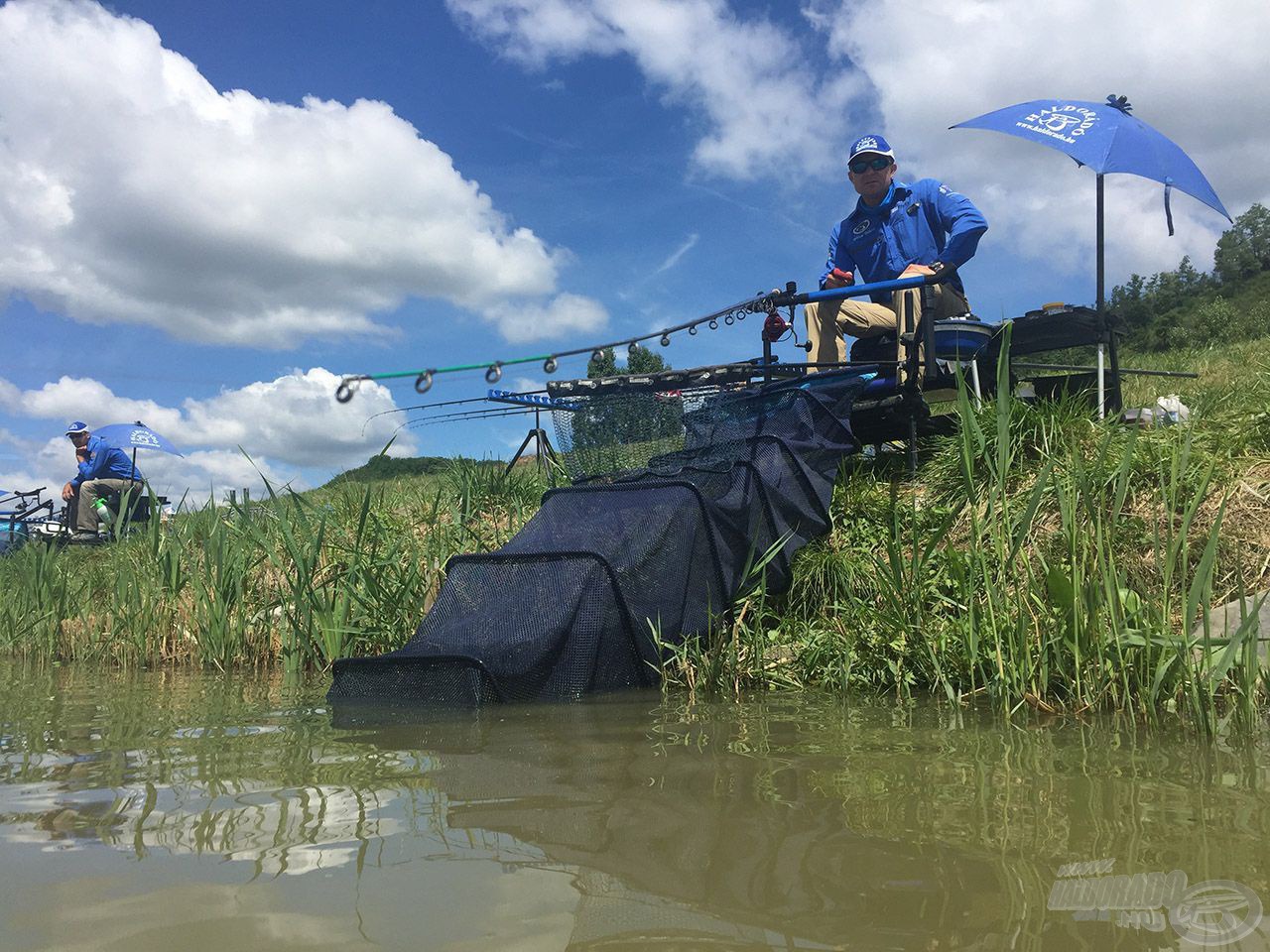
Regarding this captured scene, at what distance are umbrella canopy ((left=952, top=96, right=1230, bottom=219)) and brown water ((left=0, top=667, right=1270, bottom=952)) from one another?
3384 mm

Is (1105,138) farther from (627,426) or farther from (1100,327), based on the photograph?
(627,426)

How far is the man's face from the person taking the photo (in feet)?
18.0

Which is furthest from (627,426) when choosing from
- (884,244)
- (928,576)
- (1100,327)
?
(1100,327)

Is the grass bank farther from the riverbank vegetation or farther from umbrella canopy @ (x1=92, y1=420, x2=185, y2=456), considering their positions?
umbrella canopy @ (x1=92, y1=420, x2=185, y2=456)

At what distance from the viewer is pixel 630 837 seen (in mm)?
1621

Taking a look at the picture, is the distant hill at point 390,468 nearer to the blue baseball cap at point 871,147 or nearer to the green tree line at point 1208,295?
the blue baseball cap at point 871,147

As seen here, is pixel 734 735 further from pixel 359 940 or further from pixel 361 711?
pixel 359 940

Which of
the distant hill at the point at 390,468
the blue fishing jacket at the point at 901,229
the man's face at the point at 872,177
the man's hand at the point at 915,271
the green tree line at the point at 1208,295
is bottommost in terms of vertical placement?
the distant hill at the point at 390,468

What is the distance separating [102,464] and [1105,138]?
10.9m

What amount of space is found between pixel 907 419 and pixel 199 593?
389cm

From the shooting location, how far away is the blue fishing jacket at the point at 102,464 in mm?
10859

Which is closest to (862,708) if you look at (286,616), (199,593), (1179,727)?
(1179,727)

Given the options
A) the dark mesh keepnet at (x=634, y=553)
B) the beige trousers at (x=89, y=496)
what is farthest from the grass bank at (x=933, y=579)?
the beige trousers at (x=89, y=496)

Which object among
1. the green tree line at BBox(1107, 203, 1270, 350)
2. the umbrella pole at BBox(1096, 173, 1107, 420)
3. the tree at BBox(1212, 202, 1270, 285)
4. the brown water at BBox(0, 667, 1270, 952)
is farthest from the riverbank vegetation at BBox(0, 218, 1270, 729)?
the tree at BBox(1212, 202, 1270, 285)
